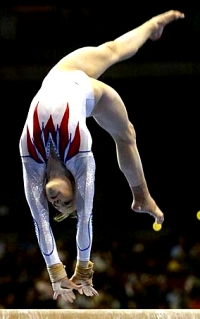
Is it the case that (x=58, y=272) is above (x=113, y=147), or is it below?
above

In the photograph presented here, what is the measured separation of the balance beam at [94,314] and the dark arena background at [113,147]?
419 cm

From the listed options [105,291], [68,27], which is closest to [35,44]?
[68,27]

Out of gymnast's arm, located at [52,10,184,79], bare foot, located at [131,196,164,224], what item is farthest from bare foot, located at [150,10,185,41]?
bare foot, located at [131,196,164,224]

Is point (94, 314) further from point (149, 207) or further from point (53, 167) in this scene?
point (149, 207)

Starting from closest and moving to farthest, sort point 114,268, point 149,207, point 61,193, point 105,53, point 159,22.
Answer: point 61,193
point 105,53
point 149,207
point 159,22
point 114,268

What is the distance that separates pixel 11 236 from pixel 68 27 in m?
2.78

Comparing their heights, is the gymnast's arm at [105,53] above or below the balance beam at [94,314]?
above

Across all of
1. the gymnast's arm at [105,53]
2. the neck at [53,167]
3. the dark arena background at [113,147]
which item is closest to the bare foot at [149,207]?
the gymnast's arm at [105,53]

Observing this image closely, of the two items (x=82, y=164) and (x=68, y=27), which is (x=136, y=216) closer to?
(x=68, y=27)

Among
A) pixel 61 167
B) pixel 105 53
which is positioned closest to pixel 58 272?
pixel 61 167

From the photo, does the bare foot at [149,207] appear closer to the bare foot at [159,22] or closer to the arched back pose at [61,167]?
the arched back pose at [61,167]

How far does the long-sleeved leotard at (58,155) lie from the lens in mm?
4465

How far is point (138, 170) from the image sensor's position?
5.42 m

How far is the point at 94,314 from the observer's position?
183 inches
